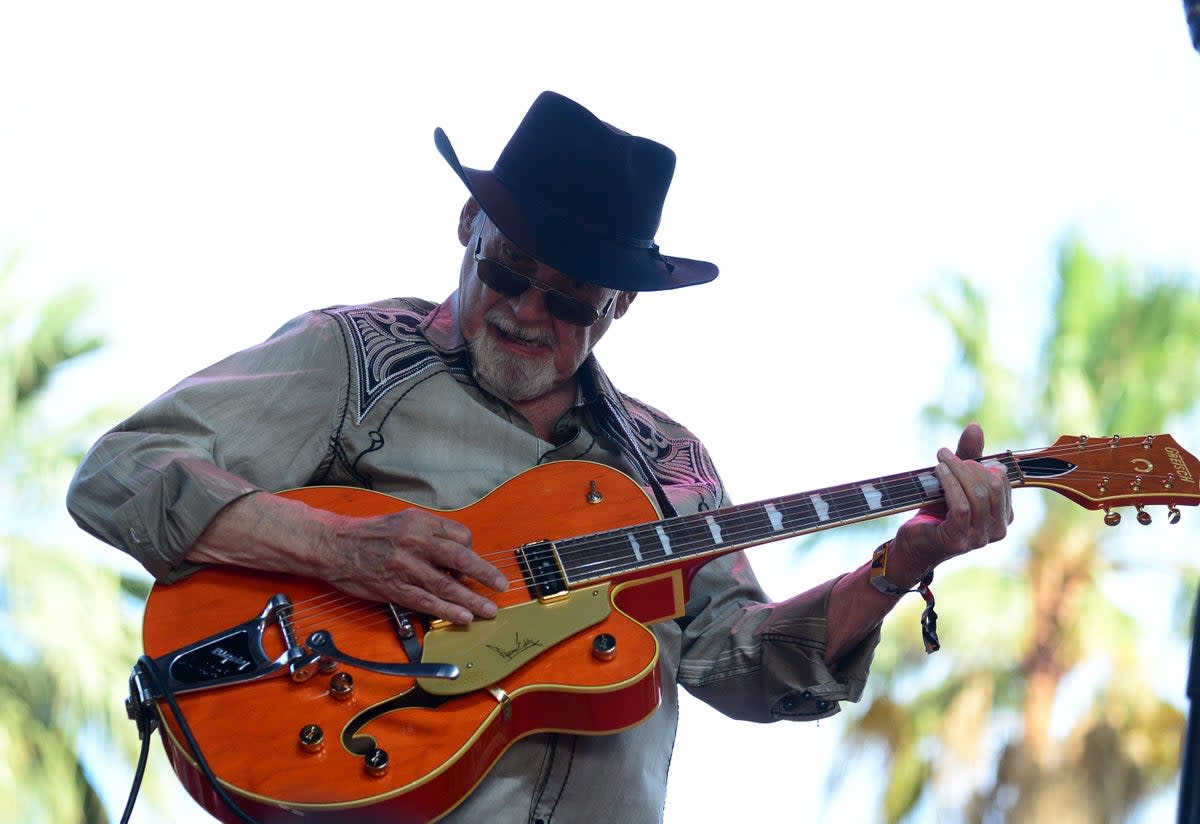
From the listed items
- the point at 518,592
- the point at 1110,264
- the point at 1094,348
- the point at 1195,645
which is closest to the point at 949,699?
the point at 1094,348

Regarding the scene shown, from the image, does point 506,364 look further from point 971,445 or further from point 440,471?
point 971,445

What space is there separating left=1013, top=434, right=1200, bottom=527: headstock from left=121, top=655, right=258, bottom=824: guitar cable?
1893 millimetres

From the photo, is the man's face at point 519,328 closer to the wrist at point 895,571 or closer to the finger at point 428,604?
the finger at point 428,604

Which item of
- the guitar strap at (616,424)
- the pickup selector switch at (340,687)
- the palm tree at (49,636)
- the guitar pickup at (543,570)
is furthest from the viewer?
the palm tree at (49,636)

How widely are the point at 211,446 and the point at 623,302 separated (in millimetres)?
1204

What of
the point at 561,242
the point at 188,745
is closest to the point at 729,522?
the point at 561,242

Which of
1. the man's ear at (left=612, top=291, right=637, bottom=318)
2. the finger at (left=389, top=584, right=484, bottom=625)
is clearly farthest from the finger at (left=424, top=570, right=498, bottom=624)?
the man's ear at (left=612, top=291, right=637, bottom=318)

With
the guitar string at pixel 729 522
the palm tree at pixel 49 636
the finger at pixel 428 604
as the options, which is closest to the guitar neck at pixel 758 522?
the guitar string at pixel 729 522

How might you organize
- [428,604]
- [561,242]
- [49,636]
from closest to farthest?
[428,604], [561,242], [49,636]

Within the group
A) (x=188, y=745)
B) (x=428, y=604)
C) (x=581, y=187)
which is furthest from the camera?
(x=581, y=187)

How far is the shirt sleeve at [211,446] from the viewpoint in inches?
106

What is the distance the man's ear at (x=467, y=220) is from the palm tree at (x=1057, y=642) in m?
8.41

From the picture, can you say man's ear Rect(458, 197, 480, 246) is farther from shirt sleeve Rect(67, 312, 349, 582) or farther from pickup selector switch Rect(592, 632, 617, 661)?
pickup selector switch Rect(592, 632, 617, 661)

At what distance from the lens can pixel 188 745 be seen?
2.44 m
